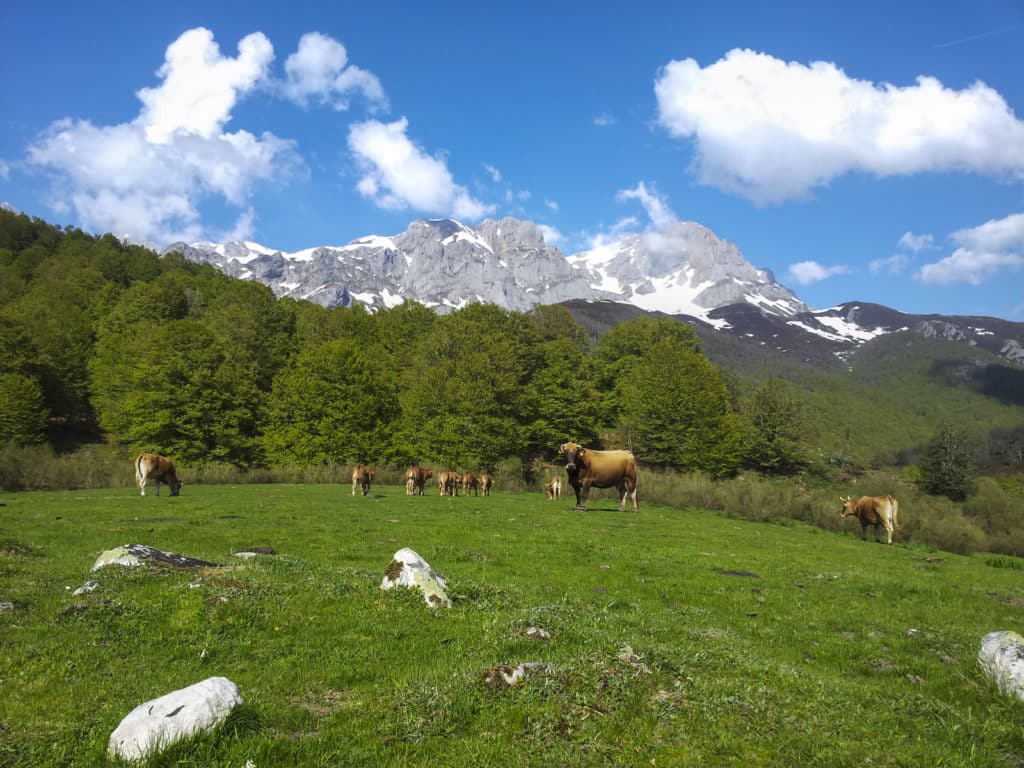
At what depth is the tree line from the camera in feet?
212

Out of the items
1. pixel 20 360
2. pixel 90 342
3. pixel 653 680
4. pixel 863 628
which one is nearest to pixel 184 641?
pixel 653 680

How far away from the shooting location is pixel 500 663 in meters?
7.25

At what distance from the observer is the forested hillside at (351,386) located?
64688 mm

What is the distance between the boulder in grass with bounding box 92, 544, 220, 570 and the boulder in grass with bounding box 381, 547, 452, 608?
13.8 feet

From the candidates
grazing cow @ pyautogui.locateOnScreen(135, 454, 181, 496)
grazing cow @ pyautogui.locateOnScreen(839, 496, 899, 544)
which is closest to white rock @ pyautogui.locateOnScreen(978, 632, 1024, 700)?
grazing cow @ pyautogui.locateOnScreen(839, 496, 899, 544)

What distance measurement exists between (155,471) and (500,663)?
1500 inches

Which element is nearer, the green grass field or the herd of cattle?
the green grass field

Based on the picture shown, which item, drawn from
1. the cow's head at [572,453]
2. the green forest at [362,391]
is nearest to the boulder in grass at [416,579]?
the cow's head at [572,453]

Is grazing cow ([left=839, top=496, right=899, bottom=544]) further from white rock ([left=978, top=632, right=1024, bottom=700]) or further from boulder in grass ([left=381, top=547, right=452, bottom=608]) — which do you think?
boulder in grass ([left=381, top=547, right=452, bottom=608])

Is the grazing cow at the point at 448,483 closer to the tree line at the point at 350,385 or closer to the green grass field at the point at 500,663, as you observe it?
the tree line at the point at 350,385

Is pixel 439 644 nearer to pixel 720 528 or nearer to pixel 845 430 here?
pixel 720 528

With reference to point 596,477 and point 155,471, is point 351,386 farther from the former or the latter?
point 596,477

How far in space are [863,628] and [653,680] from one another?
9570 millimetres

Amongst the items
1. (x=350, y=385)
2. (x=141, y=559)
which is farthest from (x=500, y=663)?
(x=350, y=385)
